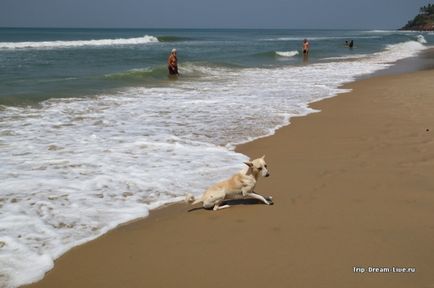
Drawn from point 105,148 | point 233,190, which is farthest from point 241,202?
point 105,148

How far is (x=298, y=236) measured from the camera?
4098mm

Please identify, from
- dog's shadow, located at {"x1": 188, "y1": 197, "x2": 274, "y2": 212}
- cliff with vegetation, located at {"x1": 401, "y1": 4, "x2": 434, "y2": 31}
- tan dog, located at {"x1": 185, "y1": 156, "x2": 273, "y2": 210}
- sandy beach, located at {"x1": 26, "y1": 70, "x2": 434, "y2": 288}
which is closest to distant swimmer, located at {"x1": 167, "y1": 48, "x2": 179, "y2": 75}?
sandy beach, located at {"x1": 26, "y1": 70, "x2": 434, "y2": 288}

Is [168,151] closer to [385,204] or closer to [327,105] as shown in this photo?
[385,204]

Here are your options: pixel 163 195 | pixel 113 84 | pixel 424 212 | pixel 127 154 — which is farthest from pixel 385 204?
pixel 113 84

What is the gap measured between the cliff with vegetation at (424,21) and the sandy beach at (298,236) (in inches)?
6410

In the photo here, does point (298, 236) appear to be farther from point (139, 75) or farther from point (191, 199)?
point (139, 75)

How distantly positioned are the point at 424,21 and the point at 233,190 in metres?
178

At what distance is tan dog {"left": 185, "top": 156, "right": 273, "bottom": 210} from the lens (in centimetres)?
486

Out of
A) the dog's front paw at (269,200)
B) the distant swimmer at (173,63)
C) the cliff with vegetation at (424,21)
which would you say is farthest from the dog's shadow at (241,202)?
the cliff with vegetation at (424,21)

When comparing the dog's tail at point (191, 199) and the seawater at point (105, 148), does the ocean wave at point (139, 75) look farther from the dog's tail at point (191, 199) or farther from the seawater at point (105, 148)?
the dog's tail at point (191, 199)

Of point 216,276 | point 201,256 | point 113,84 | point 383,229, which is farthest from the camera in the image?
point 113,84

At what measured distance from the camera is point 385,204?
4.76 metres

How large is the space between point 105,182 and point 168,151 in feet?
5.45

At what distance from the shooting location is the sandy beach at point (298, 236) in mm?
3480
